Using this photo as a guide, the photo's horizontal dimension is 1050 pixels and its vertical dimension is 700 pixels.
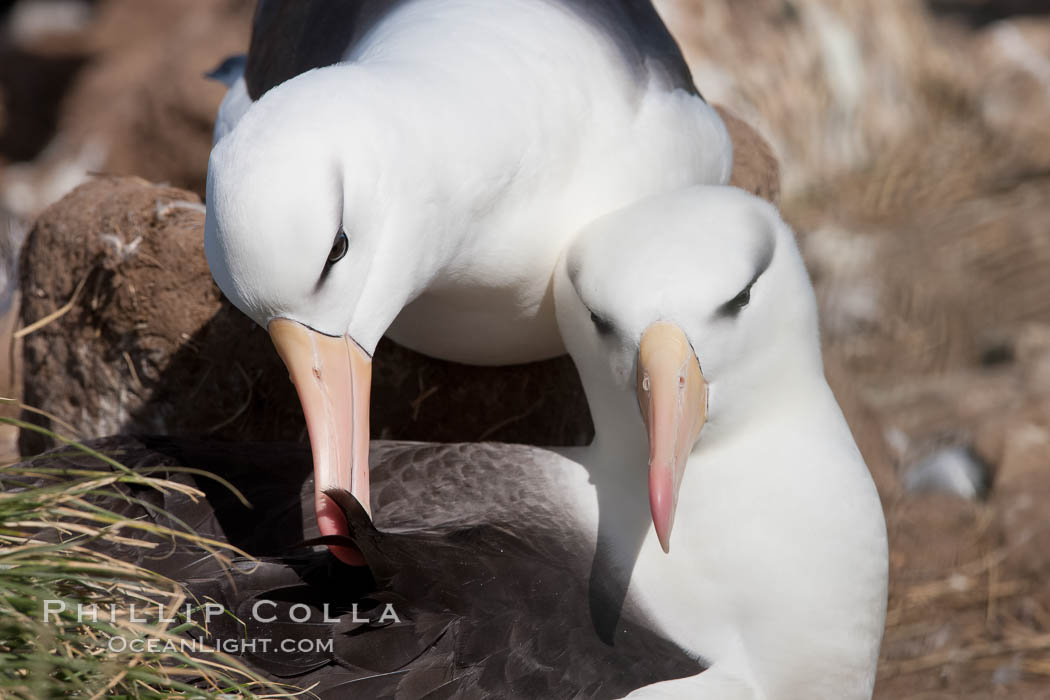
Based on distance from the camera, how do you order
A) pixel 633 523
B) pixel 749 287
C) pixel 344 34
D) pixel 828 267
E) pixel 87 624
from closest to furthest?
pixel 87 624, pixel 749 287, pixel 633 523, pixel 344 34, pixel 828 267

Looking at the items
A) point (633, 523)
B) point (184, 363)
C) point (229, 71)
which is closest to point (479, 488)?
point (633, 523)

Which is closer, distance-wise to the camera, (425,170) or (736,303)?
(425,170)

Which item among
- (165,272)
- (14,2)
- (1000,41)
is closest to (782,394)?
(165,272)

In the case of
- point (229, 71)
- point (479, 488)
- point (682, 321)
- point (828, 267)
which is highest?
point (229, 71)

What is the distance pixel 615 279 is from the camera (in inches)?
107

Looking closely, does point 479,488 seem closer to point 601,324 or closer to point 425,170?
point 601,324

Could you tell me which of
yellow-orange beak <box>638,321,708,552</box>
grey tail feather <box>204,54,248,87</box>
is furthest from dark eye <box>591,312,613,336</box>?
grey tail feather <box>204,54,248,87</box>

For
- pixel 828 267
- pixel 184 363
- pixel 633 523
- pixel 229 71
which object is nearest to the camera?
pixel 633 523

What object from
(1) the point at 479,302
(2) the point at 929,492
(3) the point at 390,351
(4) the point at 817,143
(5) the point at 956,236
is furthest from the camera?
(4) the point at 817,143

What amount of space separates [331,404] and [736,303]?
3.09 ft

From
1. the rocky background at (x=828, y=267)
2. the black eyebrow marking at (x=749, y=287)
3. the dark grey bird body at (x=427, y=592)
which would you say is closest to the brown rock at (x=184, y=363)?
the rocky background at (x=828, y=267)

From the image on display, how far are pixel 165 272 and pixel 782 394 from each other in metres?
2.15

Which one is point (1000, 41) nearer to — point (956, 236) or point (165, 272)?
point (956, 236)

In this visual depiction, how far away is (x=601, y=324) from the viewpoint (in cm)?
284
